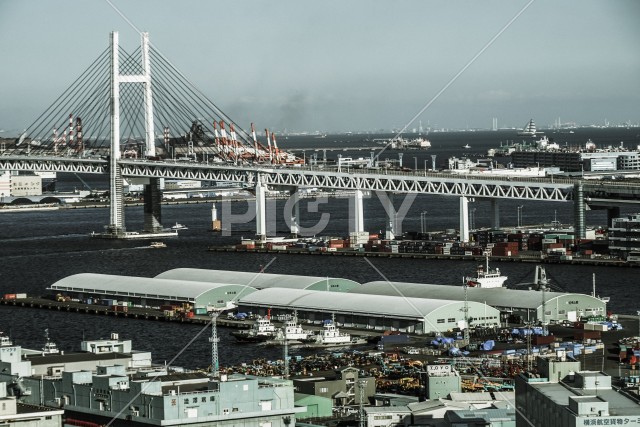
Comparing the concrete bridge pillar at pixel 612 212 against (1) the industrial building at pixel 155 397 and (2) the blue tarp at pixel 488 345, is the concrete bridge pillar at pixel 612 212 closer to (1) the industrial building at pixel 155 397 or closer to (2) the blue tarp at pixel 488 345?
(2) the blue tarp at pixel 488 345

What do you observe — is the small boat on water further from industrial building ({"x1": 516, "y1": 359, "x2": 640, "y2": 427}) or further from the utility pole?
industrial building ({"x1": 516, "y1": 359, "x2": 640, "y2": 427})

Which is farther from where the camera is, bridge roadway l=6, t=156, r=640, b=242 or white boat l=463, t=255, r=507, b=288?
bridge roadway l=6, t=156, r=640, b=242

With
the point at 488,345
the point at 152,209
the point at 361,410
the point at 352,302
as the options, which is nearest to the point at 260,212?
the point at 152,209

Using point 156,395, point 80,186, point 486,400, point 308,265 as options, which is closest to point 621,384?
point 486,400

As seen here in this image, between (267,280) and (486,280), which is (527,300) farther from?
(267,280)

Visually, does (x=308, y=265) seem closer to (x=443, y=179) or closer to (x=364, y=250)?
(x=364, y=250)

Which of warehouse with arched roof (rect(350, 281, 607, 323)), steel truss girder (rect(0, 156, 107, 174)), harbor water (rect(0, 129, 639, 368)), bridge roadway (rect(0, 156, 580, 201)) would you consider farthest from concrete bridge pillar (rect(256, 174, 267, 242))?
warehouse with arched roof (rect(350, 281, 607, 323))
